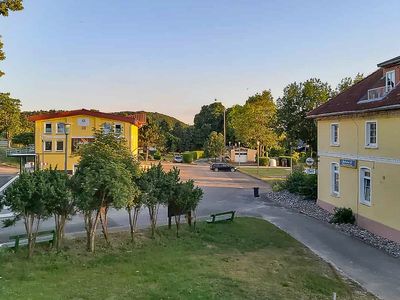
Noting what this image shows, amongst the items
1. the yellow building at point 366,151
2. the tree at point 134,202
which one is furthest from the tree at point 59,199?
the yellow building at point 366,151

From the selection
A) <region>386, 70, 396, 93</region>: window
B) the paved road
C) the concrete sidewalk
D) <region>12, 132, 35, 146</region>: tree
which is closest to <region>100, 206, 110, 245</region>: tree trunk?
the paved road

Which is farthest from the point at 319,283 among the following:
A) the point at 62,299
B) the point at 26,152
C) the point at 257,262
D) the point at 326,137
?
the point at 26,152

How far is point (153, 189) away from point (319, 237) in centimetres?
775

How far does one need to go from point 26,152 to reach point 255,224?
35.3 meters

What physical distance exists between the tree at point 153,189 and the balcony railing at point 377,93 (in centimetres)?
1064

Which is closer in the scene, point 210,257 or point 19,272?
point 19,272

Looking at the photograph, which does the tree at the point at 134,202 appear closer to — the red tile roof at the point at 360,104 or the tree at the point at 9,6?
the tree at the point at 9,6

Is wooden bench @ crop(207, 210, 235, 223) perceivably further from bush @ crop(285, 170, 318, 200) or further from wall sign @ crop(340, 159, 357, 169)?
bush @ crop(285, 170, 318, 200)

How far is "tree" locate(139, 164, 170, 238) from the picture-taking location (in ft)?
52.1

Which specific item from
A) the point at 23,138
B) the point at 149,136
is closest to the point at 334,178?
the point at 149,136

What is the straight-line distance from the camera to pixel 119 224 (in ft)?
67.5

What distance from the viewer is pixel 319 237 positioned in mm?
18781

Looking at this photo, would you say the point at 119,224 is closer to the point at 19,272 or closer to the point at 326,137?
the point at 19,272

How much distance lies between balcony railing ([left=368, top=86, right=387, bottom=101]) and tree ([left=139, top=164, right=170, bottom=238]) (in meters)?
10.6
